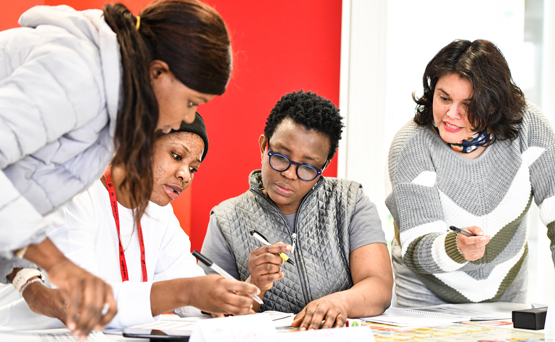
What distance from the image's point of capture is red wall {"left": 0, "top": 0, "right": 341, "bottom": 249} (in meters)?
2.54

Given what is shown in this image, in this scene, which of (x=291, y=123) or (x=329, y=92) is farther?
(x=329, y=92)

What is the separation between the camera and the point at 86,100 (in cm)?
84

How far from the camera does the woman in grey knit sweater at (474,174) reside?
5.67 feet

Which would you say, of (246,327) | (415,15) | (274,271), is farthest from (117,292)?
(415,15)

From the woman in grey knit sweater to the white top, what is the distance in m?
0.78

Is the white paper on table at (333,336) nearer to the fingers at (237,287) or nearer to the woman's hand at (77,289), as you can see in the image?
the fingers at (237,287)

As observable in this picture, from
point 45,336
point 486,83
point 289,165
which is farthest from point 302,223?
point 45,336

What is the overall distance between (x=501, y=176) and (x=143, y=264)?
1.25 m

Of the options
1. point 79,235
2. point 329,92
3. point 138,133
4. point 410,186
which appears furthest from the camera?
point 329,92

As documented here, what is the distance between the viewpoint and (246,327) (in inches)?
40.1

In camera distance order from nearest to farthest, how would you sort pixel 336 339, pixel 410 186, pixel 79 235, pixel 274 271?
pixel 336 339
pixel 79 235
pixel 274 271
pixel 410 186

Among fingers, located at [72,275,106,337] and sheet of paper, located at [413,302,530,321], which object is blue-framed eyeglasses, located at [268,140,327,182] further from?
fingers, located at [72,275,106,337]

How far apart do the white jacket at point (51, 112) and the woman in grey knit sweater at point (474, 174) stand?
3.73ft

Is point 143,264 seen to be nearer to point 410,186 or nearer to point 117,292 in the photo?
point 117,292
